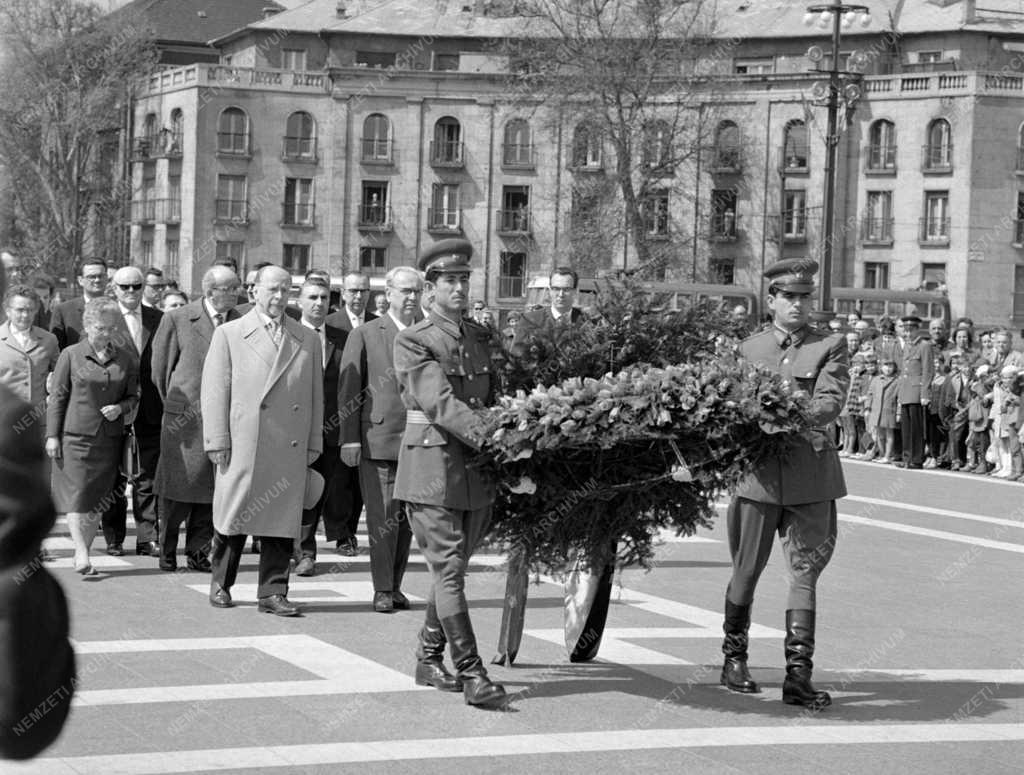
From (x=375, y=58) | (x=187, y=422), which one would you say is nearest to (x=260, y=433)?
(x=187, y=422)

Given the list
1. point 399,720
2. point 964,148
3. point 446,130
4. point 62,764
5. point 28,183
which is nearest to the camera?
point 62,764

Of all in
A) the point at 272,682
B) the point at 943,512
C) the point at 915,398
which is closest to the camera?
the point at 272,682

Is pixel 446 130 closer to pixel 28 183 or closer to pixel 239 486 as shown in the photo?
pixel 28 183

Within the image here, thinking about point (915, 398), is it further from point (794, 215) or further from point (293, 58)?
point (293, 58)

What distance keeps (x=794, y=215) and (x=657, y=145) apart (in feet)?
26.3

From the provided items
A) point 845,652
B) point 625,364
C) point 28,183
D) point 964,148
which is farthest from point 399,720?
point 28,183

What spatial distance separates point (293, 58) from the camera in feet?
292

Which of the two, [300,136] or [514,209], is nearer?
[514,209]

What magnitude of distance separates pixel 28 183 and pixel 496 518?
7221cm

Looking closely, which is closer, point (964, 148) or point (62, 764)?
point (62, 764)

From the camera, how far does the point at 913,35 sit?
79.9 metres

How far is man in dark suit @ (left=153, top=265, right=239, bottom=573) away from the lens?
12.5 m

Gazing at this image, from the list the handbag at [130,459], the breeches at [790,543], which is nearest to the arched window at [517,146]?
the handbag at [130,459]

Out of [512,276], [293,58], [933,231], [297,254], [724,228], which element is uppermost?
[293,58]
